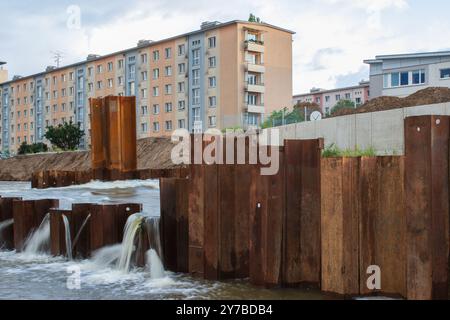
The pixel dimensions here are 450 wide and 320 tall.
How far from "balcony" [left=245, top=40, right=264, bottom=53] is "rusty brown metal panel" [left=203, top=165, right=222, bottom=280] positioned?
69.6 metres

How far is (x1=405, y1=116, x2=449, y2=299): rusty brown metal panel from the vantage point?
7.43m

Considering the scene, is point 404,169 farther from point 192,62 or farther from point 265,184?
point 192,62

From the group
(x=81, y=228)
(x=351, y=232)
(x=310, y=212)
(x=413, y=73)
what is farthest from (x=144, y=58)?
(x=351, y=232)

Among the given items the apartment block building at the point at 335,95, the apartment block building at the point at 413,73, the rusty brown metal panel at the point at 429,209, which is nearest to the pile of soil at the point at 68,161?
the apartment block building at the point at 413,73

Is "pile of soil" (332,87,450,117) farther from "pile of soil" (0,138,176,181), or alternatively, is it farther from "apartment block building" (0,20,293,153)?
"apartment block building" (0,20,293,153)

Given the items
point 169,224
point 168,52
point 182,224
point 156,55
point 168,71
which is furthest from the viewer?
point 156,55

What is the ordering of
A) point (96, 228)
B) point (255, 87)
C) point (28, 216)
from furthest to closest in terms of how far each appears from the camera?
point (255, 87)
point (28, 216)
point (96, 228)

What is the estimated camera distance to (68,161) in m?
73.2

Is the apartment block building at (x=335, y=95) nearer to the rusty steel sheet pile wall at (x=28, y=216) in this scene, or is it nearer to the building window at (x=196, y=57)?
the building window at (x=196, y=57)

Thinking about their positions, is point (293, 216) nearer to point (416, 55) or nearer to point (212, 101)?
point (212, 101)

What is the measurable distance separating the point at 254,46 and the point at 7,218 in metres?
67.4

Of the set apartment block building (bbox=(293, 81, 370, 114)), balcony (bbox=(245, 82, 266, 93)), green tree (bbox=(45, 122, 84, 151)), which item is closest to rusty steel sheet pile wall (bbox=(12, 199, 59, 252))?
balcony (bbox=(245, 82, 266, 93))

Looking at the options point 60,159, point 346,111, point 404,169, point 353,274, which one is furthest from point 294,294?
point 60,159

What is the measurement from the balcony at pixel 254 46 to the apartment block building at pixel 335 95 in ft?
200
